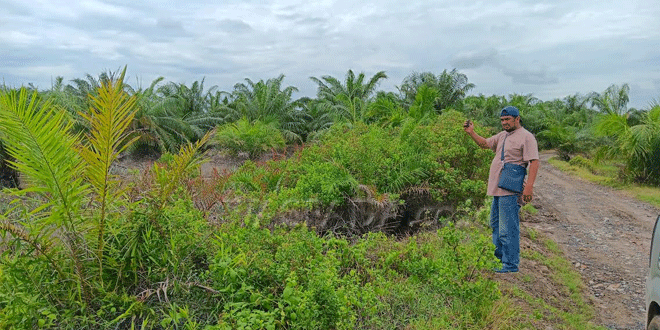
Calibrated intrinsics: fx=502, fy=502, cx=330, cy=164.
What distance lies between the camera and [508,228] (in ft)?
18.5

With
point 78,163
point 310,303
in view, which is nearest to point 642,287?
point 310,303

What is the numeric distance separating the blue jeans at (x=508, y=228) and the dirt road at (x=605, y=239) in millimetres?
724

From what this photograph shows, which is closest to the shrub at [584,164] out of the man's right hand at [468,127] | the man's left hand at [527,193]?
the man's right hand at [468,127]

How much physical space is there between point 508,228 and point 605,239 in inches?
171

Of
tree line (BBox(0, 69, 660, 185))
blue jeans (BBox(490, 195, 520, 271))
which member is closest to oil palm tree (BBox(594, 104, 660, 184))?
tree line (BBox(0, 69, 660, 185))

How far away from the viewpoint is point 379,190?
794 centimetres

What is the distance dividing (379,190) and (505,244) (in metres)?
2.55

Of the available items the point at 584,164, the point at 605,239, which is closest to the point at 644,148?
the point at 584,164

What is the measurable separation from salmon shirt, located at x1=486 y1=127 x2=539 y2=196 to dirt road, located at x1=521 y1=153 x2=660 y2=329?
139 centimetres

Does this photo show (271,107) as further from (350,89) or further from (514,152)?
(514,152)

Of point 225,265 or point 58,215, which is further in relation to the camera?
point 225,265

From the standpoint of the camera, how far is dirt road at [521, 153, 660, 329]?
5.80m

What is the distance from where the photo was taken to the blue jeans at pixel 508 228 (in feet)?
18.5

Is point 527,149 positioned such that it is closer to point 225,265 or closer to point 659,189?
point 225,265
